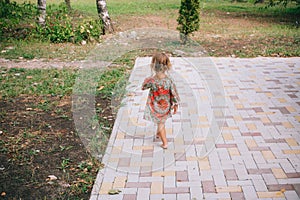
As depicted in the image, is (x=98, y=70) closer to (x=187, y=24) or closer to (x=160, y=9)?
(x=187, y=24)

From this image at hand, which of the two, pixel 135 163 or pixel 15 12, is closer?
pixel 135 163

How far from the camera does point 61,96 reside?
646 cm

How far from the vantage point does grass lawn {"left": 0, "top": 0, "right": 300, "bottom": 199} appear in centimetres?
397

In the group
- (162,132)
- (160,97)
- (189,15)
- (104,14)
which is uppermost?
(189,15)

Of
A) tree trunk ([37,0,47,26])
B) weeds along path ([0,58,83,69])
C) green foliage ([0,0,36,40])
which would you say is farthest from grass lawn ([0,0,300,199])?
tree trunk ([37,0,47,26])

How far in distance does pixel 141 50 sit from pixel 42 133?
17.1ft

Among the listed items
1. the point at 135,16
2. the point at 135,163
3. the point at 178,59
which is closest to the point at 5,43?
the point at 178,59

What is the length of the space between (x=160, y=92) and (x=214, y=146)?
951 millimetres

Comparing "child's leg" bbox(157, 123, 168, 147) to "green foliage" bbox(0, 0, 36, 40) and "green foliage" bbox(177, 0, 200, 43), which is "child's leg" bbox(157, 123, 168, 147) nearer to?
"green foliage" bbox(177, 0, 200, 43)

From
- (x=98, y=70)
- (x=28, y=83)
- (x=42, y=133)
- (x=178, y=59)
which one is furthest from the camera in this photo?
(x=178, y=59)

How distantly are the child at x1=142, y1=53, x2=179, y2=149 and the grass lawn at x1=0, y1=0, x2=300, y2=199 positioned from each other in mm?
862

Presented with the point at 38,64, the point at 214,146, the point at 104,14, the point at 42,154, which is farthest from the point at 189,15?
the point at 42,154

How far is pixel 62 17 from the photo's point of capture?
11852 mm

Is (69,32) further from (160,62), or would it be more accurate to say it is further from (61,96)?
(160,62)
